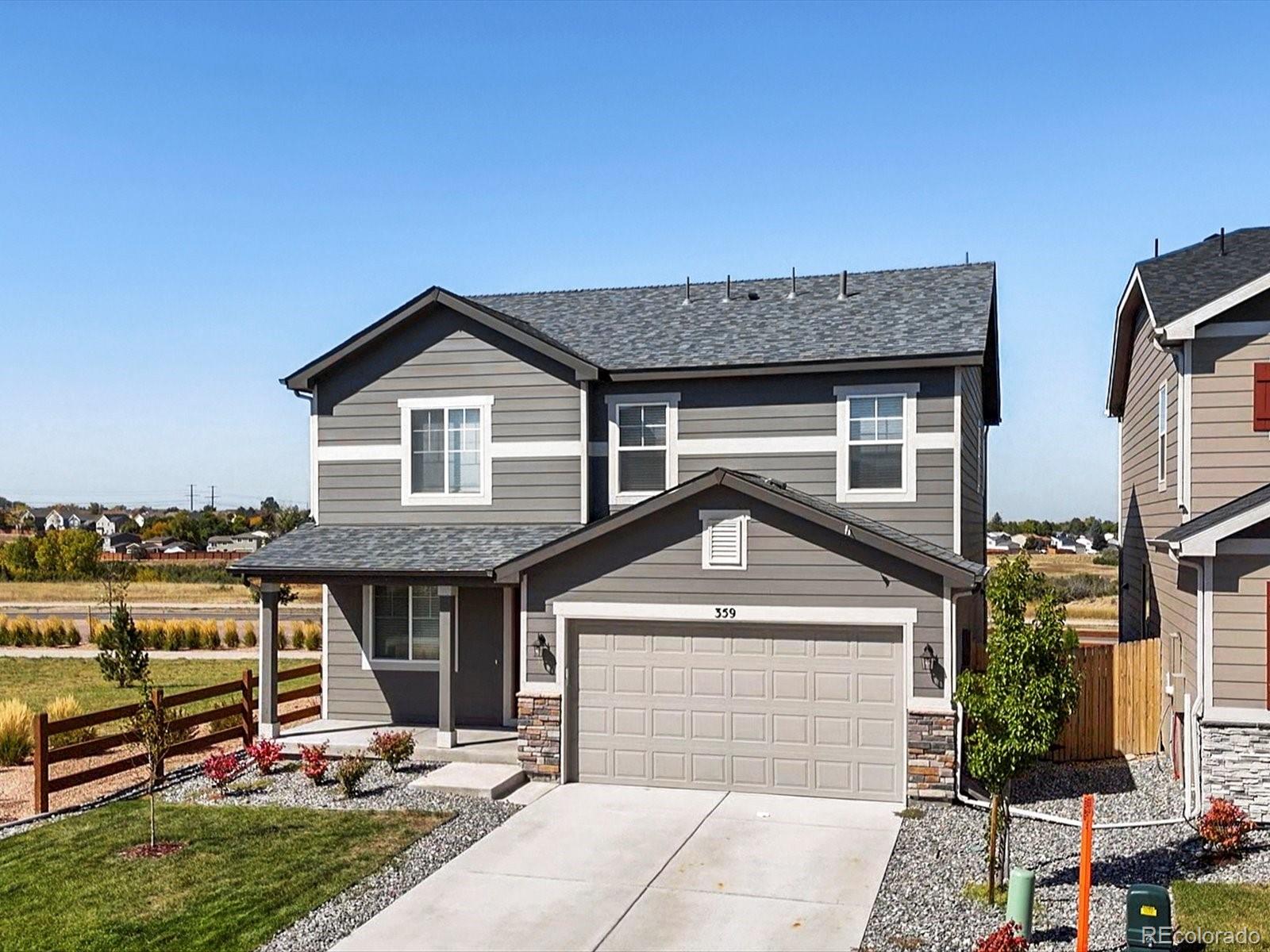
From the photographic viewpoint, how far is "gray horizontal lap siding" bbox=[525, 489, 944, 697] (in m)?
13.5

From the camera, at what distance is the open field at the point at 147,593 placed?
52750mm

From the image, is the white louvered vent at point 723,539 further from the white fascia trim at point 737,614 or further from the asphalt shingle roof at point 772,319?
the asphalt shingle roof at point 772,319

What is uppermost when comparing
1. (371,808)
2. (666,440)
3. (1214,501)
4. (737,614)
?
(666,440)

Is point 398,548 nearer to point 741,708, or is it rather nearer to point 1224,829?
point 741,708

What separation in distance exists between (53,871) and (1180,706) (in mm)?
13323

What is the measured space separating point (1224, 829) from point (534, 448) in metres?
10.8

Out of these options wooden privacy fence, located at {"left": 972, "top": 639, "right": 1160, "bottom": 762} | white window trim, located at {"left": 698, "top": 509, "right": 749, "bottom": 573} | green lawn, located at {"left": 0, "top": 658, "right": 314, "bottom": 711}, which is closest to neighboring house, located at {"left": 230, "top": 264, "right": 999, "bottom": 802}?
white window trim, located at {"left": 698, "top": 509, "right": 749, "bottom": 573}

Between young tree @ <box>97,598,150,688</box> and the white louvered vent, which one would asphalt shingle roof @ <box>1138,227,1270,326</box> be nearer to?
the white louvered vent

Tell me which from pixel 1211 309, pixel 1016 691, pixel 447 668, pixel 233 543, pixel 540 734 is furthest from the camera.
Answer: pixel 233 543

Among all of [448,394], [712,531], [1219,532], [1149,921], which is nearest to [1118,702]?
[1219,532]

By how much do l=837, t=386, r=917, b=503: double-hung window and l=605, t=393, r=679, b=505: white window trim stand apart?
258cm

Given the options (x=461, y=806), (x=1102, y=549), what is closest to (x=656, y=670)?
(x=461, y=806)

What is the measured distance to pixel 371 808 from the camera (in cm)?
1337

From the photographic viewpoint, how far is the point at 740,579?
46.1 ft
